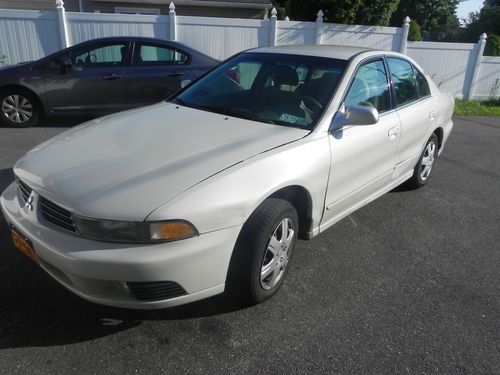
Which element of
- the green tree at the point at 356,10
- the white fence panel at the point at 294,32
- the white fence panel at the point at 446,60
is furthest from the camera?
the green tree at the point at 356,10

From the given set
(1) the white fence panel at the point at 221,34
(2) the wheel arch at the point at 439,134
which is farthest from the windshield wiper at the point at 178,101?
(1) the white fence panel at the point at 221,34

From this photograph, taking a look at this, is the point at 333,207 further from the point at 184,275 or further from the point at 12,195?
the point at 12,195

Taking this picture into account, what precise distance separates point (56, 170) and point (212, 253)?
1050 millimetres

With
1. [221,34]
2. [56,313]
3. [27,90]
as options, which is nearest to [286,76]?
[56,313]

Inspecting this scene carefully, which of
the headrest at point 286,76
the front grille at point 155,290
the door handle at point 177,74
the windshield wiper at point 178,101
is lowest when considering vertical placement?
the front grille at point 155,290

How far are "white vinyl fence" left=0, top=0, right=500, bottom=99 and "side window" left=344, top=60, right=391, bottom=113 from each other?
321 inches

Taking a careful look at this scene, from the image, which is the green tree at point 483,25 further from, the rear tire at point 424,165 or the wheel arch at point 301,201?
the wheel arch at point 301,201

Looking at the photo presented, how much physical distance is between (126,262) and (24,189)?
0.97 metres

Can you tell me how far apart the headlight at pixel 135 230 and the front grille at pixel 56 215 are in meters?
0.09

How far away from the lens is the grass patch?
37.8ft

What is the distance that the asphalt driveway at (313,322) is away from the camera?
223 centimetres

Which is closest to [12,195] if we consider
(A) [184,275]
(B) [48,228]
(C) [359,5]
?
(B) [48,228]

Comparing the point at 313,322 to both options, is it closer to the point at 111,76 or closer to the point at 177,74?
the point at 177,74

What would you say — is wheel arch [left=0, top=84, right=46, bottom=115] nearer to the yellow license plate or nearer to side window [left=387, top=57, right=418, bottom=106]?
the yellow license plate
